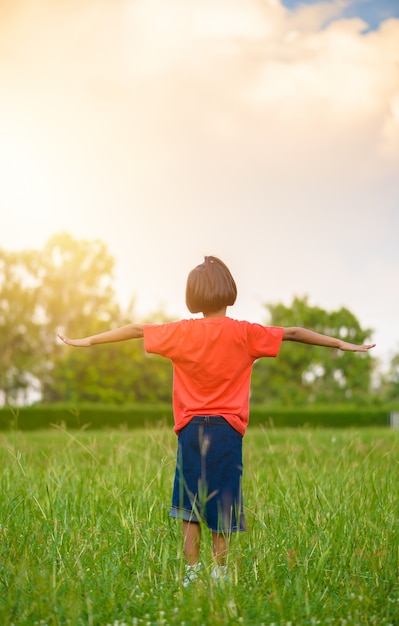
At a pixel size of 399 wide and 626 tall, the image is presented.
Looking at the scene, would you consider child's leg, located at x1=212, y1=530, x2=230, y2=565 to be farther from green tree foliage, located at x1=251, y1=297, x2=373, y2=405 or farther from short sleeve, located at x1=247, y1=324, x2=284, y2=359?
green tree foliage, located at x1=251, y1=297, x2=373, y2=405

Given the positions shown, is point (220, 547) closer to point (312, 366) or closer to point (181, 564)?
point (181, 564)

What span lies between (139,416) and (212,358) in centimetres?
1979

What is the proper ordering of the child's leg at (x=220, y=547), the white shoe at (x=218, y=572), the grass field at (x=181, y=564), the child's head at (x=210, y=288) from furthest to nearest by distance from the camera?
the child's head at (x=210, y=288) < the child's leg at (x=220, y=547) < the white shoe at (x=218, y=572) < the grass field at (x=181, y=564)

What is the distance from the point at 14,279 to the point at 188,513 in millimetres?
36473

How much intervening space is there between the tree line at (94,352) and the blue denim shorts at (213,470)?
29037 mm

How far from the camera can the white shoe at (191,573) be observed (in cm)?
321

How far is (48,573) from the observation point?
3.21 metres

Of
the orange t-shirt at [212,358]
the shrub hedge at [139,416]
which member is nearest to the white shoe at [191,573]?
the orange t-shirt at [212,358]

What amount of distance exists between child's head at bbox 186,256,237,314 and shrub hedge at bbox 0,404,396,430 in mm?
16147

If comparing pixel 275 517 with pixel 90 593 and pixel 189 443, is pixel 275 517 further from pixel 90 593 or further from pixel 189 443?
pixel 90 593

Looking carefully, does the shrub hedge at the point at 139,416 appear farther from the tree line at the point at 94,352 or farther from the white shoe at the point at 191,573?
the white shoe at the point at 191,573

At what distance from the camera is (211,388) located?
357cm

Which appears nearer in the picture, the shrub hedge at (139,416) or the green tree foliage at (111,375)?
the shrub hedge at (139,416)

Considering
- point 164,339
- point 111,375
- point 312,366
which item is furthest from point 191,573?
point 312,366
